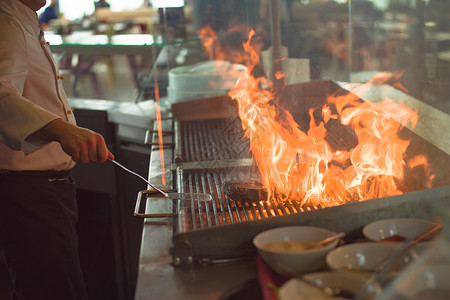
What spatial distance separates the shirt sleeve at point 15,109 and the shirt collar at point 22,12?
15cm

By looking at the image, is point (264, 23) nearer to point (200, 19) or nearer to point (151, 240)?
point (200, 19)

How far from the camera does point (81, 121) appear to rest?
3117 mm

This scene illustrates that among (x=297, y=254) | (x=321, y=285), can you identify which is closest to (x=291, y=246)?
(x=297, y=254)

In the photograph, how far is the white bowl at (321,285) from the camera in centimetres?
95

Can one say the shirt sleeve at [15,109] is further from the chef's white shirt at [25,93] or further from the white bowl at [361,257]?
the white bowl at [361,257]

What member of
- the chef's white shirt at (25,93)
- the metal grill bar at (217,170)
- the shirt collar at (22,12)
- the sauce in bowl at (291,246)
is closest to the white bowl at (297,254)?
the sauce in bowl at (291,246)

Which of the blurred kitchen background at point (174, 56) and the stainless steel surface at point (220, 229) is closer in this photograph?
the stainless steel surface at point (220, 229)

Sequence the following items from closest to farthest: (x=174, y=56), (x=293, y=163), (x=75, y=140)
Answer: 1. (x=75, y=140)
2. (x=293, y=163)
3. (x=174, y=56)

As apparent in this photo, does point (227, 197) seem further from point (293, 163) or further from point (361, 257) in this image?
point (361, 257)

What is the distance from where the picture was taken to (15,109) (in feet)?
4.56

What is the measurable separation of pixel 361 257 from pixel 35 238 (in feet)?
3.71

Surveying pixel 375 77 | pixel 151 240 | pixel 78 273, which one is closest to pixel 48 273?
pixel 78 273

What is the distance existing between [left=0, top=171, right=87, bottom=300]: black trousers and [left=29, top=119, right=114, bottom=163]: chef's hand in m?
0.38

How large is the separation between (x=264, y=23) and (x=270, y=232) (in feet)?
6.47
